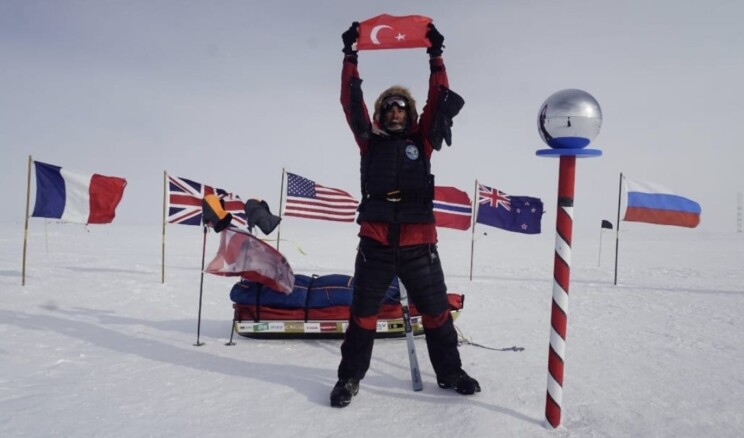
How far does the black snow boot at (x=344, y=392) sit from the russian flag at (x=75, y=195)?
8860mm

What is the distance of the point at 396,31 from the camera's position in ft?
11.1

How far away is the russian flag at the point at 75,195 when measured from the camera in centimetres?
928

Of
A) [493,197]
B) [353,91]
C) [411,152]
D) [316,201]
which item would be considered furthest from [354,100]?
[493,197]

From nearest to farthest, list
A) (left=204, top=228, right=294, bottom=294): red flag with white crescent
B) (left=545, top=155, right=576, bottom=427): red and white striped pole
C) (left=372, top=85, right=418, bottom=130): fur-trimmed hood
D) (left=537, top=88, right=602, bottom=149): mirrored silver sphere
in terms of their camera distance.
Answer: (left=537, top=88, right=602, bottom=149): mirrored silver sphere, (left=545, top=155, right=576, bottom=427): red and white striped pole, (left=372, top=85, right=418, bottom=130): fur-trimmed hood, (left=204, top=228, right=294, bottom=294): red flag with white crescent

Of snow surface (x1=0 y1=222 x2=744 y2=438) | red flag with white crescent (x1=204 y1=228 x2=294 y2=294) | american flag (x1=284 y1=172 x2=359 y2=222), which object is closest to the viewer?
snow surface (x1=0 y1=222 x2=744 y2=438)

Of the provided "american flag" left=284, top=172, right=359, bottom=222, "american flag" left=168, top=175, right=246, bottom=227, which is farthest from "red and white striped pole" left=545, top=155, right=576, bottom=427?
"american flag" left=284, top=172, right=359, bottom=222

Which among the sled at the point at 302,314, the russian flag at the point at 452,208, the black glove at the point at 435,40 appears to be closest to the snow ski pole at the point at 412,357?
the sled at the point at 302,314

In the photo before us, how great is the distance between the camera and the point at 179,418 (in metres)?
3.11

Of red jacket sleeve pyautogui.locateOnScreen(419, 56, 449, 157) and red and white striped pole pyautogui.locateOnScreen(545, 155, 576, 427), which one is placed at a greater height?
red jacket sleeve pyautogui.locateOnScreen(419, 56, 449, 157)

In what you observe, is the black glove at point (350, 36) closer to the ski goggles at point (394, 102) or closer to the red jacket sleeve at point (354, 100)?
the red jacket sleeve at point (354, 100)

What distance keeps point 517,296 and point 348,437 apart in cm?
703

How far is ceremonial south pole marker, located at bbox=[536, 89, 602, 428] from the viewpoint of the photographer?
2705 millimetres

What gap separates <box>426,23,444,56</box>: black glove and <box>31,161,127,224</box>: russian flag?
30.4 feet

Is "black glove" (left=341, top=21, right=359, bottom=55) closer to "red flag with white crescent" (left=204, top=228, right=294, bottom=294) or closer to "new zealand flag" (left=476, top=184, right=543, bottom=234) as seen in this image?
"red flag with white crescent" (left=204, top=228, right=294, bottom=294)
